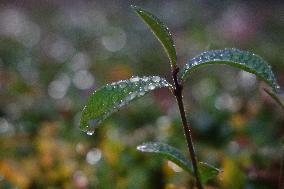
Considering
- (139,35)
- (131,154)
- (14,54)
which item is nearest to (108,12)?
(139,35)

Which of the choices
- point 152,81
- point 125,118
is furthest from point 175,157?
point 125,118

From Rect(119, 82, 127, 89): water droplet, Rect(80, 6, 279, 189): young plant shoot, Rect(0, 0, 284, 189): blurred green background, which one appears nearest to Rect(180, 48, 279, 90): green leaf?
Rect(80, 6, 279, 189): young plant shoot

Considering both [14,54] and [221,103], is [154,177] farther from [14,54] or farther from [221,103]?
[14,54]

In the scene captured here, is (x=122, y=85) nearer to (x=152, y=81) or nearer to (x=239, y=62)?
(x=152, y=81)

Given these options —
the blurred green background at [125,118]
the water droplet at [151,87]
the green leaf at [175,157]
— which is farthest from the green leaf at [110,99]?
the blurred green background at [125,118]

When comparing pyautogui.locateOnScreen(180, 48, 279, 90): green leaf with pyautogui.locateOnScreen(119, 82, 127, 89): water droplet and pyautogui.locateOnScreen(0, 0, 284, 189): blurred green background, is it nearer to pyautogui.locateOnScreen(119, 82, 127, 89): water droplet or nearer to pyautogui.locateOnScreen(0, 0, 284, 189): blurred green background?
pyautogui.locateOnScreen(119, 82, 127, 89): water droplet

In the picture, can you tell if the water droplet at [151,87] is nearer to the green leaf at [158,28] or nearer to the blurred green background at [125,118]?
the green leaf at [158,28]
